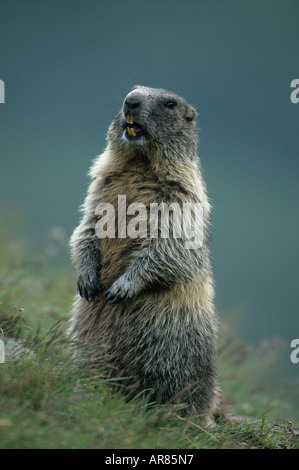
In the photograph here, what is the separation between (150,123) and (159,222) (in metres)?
0.91

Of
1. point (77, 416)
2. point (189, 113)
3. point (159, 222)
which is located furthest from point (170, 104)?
point (77, 416)

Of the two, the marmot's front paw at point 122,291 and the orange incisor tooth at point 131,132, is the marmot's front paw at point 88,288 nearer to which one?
the marmot's front paw at point 122,291

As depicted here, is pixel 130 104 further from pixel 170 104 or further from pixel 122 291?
pixel 122 291

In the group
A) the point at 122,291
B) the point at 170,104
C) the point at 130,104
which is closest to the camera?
the point at 122,291

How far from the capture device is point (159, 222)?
16.7ft

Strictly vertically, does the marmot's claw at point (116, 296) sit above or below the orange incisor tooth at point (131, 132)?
below

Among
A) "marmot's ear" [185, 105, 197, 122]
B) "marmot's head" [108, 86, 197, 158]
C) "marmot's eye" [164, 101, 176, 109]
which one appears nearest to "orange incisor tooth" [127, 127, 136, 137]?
"marmot's head" [108, 86, 197, 158]

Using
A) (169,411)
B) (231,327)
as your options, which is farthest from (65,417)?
(231,327)

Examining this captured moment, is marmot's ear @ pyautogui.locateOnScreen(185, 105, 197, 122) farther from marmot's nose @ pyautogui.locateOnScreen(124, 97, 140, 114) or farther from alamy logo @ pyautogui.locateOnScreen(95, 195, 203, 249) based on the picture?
alamy logo @ pyautogui.locateOnScreen(95, 195, 203, 249)

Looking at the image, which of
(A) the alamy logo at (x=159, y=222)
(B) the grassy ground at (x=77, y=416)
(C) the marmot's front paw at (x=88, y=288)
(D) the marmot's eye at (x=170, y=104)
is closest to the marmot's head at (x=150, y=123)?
(D) the marmot's eye at (x=170, y=104)

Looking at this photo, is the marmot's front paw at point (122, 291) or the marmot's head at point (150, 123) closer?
the marmot's front paw at point (122, 291)

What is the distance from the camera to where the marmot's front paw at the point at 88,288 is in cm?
516

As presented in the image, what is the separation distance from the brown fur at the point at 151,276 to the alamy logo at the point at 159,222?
0.06 m
